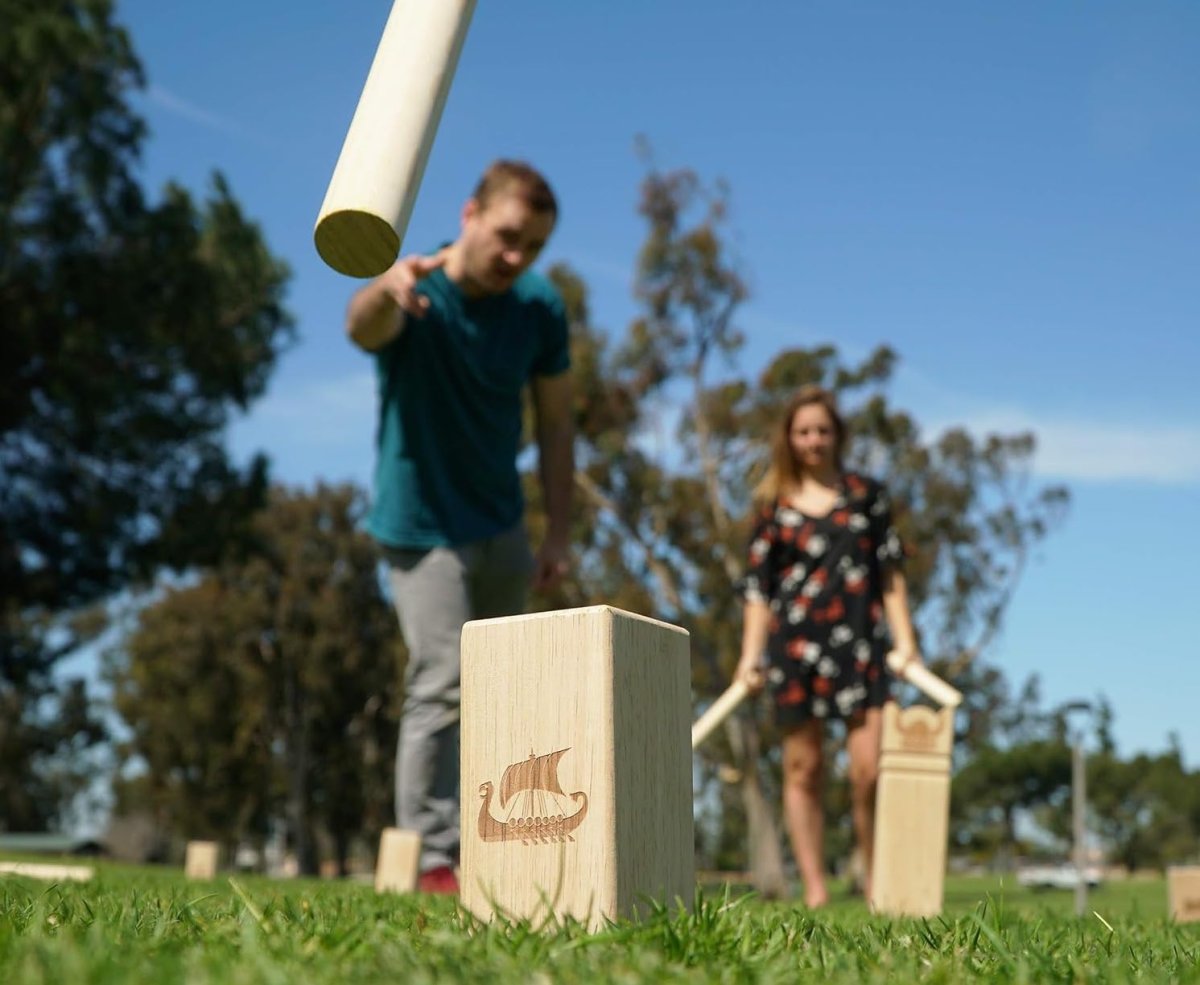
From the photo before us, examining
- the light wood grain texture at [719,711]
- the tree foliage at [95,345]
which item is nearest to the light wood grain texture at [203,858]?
the light wood grain texture at [719,711]

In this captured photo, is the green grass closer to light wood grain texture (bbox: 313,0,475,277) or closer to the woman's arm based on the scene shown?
light wood grain texture (bbox: 313,0,475,277)

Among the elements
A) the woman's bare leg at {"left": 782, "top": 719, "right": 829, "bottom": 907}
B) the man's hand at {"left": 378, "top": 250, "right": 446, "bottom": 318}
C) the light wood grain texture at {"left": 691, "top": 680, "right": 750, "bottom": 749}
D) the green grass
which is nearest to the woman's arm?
the woman's bare leg at {"left": 782, "top": 719, "right": 829, "bottom": 907}

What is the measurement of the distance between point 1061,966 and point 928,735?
2.71 m

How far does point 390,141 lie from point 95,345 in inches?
829

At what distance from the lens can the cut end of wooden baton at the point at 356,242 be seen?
6.23 ft

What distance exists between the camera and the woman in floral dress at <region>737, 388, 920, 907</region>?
555 cm

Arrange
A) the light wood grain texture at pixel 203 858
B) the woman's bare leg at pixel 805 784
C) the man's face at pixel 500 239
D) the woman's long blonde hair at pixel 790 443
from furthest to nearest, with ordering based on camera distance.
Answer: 1. the light wood grain texture at pixel 203 858
2. the woman's long blonde hair at pixel 790 443
3. the woman's bare leg at pixel 805 784
4. the man's face at pixel 500 239

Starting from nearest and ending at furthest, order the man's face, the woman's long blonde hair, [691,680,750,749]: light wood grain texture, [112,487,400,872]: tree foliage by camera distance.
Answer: [691,680,750,749]: light wood grain texture, the man's face, the woman's long blonde hair, [112,487,400,872]: tree foliage

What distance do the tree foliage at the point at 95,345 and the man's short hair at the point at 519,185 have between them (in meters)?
18.2

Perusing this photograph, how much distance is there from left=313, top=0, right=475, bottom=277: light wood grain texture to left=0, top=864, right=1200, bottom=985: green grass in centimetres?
100

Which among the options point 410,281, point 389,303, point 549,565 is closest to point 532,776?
point 410,281

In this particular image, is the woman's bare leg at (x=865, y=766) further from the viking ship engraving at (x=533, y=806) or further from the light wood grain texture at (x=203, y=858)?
the light wood grain texture at (x=203, y=858)

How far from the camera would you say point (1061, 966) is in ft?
5.90

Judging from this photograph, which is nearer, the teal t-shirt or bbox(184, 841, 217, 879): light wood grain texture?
the teal t-shirt
